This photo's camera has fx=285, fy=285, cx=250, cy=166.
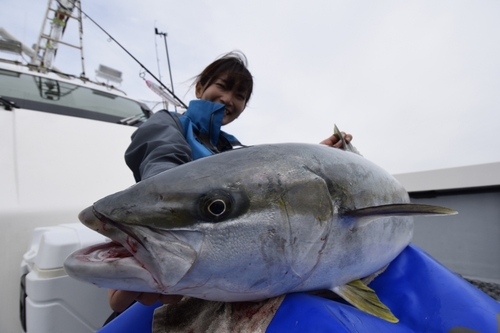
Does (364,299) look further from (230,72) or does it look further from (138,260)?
(230,72)

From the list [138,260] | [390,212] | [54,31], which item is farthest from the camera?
[54,31]

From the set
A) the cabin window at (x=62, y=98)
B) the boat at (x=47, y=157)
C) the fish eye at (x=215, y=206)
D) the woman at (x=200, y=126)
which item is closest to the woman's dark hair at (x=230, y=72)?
the woman at (x=200, y=126)

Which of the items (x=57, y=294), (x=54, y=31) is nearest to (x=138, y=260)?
(x=57, y=294)

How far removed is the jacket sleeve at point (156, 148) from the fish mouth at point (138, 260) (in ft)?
1.99

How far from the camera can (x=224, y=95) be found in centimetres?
242

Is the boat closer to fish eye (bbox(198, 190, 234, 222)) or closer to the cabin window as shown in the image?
the cabin window

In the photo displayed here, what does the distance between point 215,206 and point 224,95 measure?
1661 millimetres

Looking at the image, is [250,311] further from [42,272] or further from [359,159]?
[42,272]

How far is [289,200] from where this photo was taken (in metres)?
0.99

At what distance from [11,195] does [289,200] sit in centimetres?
218

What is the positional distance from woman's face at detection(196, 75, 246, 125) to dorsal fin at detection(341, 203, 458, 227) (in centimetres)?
161

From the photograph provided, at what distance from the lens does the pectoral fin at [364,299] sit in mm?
1026

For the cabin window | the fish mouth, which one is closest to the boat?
the cabin window

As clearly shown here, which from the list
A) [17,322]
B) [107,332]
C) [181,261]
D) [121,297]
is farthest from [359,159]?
[17,322]
